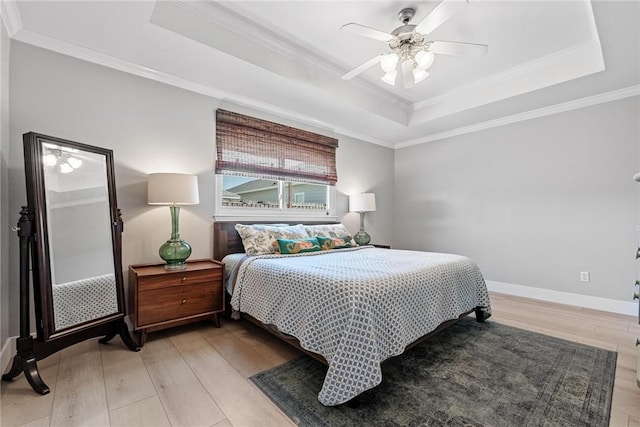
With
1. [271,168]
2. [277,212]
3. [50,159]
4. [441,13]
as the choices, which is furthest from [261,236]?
[441,13]

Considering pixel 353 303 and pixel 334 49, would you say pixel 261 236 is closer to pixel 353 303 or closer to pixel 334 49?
pixel 353 303

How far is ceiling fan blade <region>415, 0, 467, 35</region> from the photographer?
162 centimetres

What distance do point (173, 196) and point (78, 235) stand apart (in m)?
0.69

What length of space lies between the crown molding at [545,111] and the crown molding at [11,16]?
476cm

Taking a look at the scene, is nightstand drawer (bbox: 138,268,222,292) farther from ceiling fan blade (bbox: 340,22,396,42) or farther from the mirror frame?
ceiling fan blade (bbox: 340,22,396,42)

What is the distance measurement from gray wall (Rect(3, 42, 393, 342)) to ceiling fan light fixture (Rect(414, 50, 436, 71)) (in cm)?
211

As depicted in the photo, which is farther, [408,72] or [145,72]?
[145,72]

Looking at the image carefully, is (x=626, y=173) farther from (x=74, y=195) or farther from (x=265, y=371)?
(x=74, y=195)

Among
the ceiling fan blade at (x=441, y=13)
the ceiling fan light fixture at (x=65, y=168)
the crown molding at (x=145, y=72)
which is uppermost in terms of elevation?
the crown molding at (x=145, y=72)

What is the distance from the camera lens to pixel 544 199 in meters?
3.60

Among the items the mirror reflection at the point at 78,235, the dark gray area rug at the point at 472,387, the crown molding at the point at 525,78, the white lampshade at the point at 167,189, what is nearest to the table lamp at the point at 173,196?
the white lampshade at the point at 167,189

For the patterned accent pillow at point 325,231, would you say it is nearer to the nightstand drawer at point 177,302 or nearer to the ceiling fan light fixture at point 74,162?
the nightstand drawer at point 177,302

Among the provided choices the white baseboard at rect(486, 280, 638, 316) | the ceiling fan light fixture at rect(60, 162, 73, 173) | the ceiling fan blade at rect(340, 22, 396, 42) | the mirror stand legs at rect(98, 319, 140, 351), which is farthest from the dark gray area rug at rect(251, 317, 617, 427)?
the ceiling fan blade at rect(340, 22, 396, 42)

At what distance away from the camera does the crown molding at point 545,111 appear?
10.2 ft
